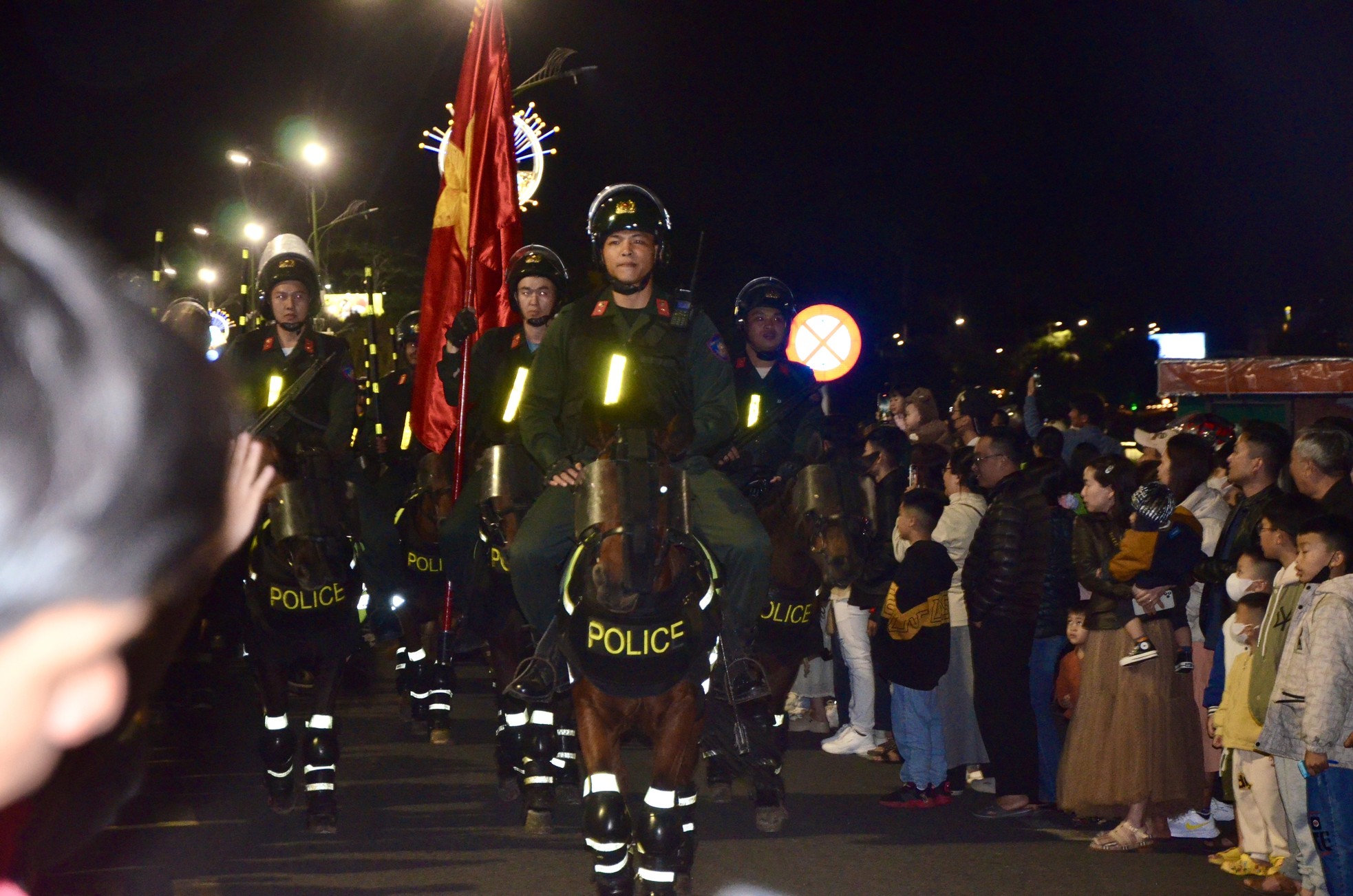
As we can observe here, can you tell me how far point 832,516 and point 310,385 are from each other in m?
3.13

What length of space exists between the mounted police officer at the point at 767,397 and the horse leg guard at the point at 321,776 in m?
2.75

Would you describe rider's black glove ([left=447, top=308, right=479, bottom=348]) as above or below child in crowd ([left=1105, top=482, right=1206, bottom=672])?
above

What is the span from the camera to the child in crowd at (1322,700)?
6648mm

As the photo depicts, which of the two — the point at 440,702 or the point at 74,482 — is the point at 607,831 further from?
the point at 74,482

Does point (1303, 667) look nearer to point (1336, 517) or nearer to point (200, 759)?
point (1336, 517)

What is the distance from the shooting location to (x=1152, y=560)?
325 inches

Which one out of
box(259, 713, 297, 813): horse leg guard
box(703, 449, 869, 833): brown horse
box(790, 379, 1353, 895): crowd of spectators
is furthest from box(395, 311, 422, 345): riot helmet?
box(703, 449, 869, 833): brown horse

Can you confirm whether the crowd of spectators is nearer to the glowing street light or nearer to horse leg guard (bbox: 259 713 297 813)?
horse leg guard (bbox: 259 713 297 813)

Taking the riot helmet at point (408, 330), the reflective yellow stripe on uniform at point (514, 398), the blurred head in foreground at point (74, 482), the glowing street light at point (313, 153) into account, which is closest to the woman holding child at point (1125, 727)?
the reflective yellow stripe on uniform at point (514, 398)

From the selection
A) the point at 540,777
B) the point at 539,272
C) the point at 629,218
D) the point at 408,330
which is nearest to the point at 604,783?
the point at 540,777

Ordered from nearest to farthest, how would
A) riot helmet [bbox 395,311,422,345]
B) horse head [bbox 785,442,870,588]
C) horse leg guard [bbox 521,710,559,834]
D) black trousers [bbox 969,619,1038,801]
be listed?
1. horse head [bbox 785,442,870,588]
2. horse leg guard [bbox 521,710,559,834]
3. black trousers [bbox 969,619,1038,801]
4. riot helmet [bbox 395,311,422,345]

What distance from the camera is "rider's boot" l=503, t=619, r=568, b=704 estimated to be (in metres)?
6.85

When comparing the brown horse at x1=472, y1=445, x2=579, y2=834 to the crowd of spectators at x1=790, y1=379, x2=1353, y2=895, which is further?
the brown horse at x1=472, y1=445, x2=579, y2=834

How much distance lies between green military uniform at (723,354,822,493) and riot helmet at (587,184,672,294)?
1.85m
